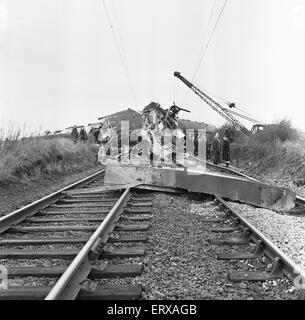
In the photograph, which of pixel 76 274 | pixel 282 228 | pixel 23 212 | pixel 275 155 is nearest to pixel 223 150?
pixel 275 155

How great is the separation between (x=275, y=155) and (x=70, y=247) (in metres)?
15.8

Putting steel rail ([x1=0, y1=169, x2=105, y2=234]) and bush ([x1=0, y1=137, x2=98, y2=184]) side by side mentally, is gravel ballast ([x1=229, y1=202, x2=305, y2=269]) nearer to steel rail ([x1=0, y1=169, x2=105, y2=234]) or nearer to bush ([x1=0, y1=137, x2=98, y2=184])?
steel rail ([x1=0, y1=169, x2=105, y2=234])

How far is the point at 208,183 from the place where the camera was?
9.02m

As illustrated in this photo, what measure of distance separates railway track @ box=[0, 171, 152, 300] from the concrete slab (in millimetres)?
1201

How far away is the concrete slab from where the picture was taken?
8203mm

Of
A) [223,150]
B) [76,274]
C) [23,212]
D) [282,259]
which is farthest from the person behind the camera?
[223,150]

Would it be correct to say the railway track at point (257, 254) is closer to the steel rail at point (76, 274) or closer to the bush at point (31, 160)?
the steel rail at point (76, 274)

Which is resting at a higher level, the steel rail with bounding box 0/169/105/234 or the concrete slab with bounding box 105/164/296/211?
the concrete slab with bounding box 105/164/296/211

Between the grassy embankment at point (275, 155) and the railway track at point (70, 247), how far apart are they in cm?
873

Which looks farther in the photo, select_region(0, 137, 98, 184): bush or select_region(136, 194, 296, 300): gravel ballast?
select_region(0, 137, 98, 184): bush

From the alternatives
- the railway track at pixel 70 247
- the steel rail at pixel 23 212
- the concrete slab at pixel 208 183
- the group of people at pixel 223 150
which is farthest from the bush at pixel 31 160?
the group of people at pixel 223 150

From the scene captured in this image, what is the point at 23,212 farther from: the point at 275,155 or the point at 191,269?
the point at 275,155

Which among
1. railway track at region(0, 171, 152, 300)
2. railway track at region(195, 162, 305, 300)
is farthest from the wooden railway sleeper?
railway track at region(195, 162, 305, 300)
